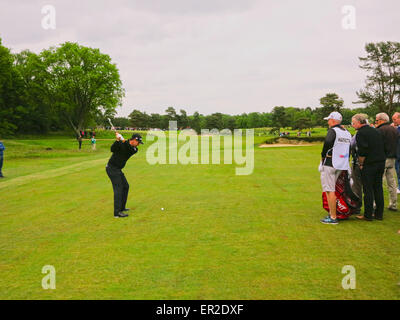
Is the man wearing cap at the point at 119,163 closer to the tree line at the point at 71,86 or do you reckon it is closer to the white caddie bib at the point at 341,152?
the white caddie bib at the point at 341,152

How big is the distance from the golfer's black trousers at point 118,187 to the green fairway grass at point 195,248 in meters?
0.50

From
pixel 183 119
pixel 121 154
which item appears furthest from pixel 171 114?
pixel 121 154

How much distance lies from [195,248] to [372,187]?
529cm

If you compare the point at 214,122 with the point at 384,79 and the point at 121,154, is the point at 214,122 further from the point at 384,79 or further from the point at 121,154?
the point at 121,154

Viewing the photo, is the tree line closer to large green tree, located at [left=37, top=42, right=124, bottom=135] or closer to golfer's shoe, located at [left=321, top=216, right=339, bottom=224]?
large green tree, located at [left=37, top=42, right=124, bottom=135]

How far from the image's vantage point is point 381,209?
796 centimetres

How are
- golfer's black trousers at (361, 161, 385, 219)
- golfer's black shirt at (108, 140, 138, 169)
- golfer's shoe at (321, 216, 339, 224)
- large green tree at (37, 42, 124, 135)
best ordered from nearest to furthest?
golfer's shoe at (321, 216, 339, 224) → golfer's black trousers at (361, 161, 385, 219) → golfer's black shirt at (108, 140, 138, 169) → large green tree at (37, 42, 124, 135)

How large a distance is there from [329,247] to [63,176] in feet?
53.1

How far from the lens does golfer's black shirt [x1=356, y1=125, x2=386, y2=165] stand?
315 inches

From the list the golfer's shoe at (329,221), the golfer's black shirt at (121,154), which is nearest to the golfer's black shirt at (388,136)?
the golfer's shoe at (329,221)

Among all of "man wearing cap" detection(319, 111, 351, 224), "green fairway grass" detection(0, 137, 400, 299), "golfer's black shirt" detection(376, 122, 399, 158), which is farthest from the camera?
"golfer's black shirt" detection(376, 122, 399, 158)

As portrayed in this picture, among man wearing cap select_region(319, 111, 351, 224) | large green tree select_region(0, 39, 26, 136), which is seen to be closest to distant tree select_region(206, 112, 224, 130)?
large green tree select_region(0, 39, 26, 136)
